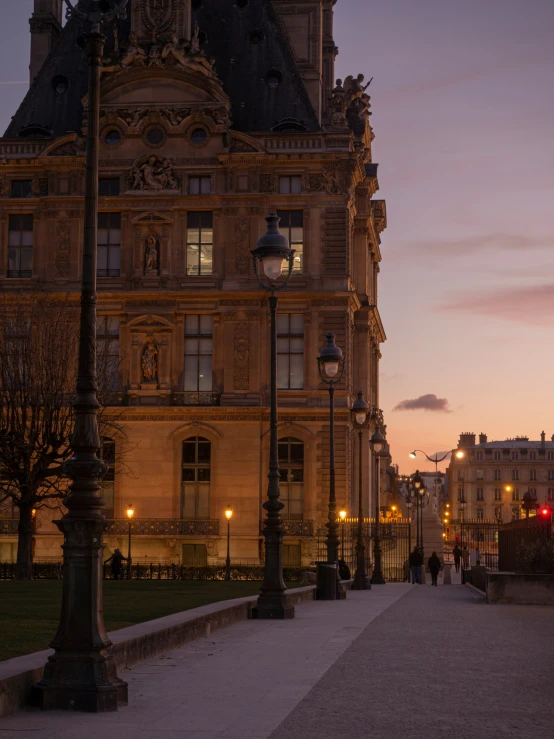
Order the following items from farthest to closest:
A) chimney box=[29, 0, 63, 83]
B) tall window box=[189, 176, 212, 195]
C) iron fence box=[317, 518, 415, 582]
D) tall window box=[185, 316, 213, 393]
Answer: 1. chimney box=[29, 0, 63, 83]
2. tall window box=[189, 176, 212, 195]
3. tall window box=[185, 316, 213, 393]
4. iron fence box=[317, 518, 415, 582]

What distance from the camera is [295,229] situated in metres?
60.2

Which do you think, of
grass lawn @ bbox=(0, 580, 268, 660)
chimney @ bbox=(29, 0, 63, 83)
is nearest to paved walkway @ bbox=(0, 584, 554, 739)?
grass lawn @ bbox=(0, 580, 268, 660)

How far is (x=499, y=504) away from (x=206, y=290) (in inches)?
5336

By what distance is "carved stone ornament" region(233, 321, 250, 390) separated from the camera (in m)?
59.6

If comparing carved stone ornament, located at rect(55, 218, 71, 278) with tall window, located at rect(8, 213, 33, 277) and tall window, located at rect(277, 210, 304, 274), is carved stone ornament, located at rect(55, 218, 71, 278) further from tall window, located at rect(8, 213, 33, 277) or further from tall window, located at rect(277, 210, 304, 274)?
tall window, located at rect(277, 210, 304, 274)

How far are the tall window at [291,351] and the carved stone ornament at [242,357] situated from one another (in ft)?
4.95

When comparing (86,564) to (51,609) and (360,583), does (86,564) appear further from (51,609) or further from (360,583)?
(360,583)

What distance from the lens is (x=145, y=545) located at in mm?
58875

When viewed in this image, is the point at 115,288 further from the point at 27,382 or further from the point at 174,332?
the point at 27,382

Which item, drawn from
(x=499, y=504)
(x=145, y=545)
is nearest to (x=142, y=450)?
(x=145, y=545)

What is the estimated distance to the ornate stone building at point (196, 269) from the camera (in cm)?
5906

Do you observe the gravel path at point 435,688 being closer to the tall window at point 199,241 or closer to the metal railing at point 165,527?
the metal railing at point 165,527

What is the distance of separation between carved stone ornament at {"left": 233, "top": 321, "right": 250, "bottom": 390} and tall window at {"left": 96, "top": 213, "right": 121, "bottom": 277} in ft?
22.1

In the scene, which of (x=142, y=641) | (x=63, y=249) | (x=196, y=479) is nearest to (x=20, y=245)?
(x=63, y=249)
